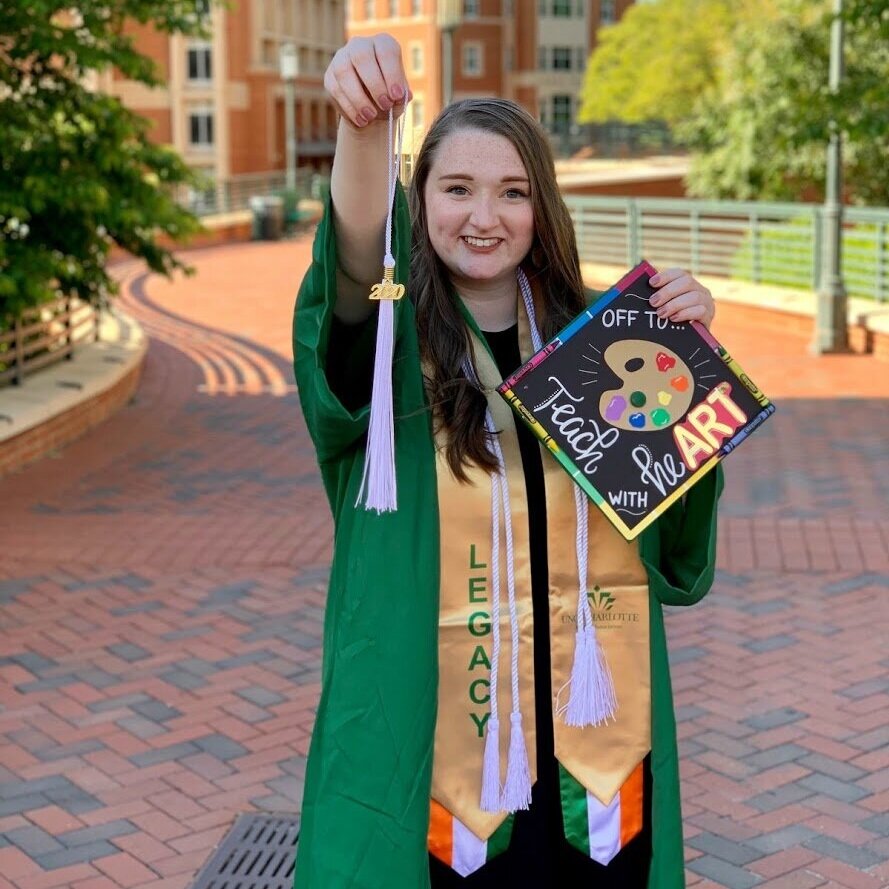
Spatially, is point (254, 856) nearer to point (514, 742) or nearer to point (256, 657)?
point (256, 657)

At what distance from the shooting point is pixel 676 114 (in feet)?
135

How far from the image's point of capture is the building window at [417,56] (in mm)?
67688

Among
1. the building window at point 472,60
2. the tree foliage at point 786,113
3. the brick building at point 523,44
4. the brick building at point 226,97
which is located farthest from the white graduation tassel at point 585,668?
the building window at point 472,60

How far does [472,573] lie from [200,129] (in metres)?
58.7

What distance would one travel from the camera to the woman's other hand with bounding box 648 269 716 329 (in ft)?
7.30

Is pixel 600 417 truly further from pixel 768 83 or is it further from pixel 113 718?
pixel 768 83

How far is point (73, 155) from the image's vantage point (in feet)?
29.2

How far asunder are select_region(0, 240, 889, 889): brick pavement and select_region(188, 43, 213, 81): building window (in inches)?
1994

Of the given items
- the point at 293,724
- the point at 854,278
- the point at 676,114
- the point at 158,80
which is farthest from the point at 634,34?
A: the point at 293,724

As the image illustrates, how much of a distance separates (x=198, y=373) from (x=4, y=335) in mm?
3404

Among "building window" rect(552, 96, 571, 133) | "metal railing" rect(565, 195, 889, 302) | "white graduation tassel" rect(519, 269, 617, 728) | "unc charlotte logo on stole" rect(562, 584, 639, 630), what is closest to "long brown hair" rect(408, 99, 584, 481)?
"white graduation tassel" rect(519, 269, 617, 728)

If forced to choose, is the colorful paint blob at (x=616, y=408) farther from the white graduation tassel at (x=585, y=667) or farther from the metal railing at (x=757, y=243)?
the metal railing at (x=757, y=243)

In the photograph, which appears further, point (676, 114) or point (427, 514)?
point (676, 114)

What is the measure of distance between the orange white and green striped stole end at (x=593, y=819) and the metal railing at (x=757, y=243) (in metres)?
11.6
